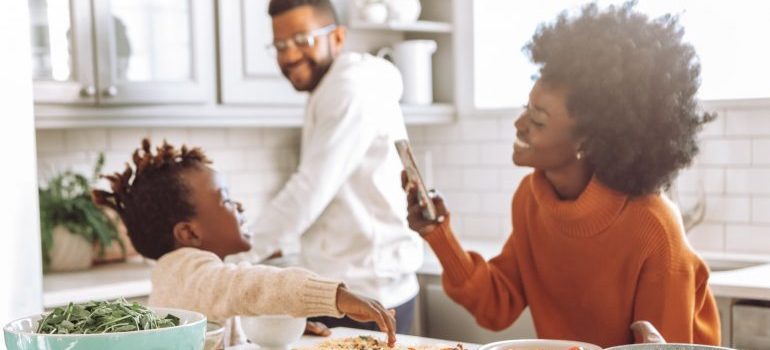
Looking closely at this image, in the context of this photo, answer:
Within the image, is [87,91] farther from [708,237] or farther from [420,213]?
[708,237]

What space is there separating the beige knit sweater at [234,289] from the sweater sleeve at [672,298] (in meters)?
0.68

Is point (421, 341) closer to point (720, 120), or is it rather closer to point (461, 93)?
point (720, 120)

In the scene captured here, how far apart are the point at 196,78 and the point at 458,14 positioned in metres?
1.26

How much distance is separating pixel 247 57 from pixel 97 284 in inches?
36.4

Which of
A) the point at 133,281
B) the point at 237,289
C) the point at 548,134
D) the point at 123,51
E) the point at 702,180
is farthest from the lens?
the point at 702,180

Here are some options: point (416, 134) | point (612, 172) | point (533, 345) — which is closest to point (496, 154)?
point (416, 134)

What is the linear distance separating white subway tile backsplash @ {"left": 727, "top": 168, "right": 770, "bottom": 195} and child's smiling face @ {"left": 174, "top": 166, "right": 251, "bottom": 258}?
1861 mm

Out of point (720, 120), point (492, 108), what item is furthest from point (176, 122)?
point (720, 120)

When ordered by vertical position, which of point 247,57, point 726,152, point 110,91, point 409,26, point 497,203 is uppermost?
point 409,26

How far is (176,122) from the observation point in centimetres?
300

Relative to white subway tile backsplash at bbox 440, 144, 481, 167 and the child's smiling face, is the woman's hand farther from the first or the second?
white subway tile backsplash at bbox 440, 144, 481, 167

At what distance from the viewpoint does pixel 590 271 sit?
1.89 meters

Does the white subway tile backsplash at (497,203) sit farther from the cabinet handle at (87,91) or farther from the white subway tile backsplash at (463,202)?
the cabinet handle at (87,91)

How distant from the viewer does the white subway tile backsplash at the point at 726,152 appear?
10.0ft
